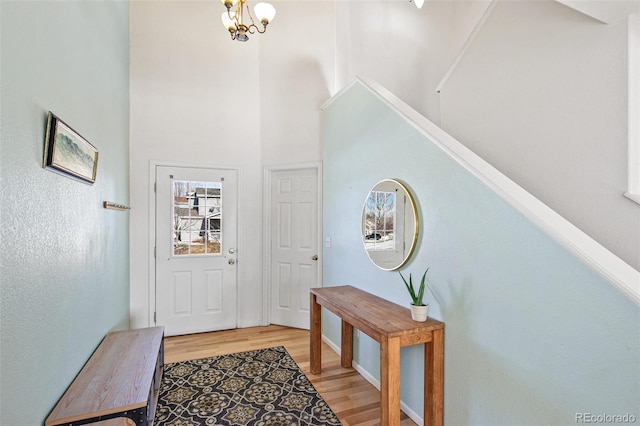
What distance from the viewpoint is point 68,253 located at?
1603 mm

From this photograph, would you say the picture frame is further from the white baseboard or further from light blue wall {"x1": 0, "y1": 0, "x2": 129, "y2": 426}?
the white baseboard

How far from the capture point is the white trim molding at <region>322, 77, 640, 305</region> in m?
1.06

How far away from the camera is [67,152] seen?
61.7 inches

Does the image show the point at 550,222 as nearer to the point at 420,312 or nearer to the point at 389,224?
the point at 420,312

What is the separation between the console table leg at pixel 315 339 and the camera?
2.78m

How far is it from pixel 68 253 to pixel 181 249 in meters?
2.18

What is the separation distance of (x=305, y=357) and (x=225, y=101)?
3080 mm

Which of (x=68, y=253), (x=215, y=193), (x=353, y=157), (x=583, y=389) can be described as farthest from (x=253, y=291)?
(x=583, y=389)

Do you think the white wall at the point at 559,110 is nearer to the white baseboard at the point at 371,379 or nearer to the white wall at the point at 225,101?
the white baseboard at the point at 371,379

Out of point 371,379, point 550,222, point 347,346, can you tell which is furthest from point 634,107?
point 347,346

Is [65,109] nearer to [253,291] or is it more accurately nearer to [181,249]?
[181,249]

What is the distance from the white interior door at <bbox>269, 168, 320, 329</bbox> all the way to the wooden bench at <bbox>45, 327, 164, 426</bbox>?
6.24 feet

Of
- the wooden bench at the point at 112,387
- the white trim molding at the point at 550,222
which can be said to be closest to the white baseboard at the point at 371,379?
the white trim molding at the point at 550,222

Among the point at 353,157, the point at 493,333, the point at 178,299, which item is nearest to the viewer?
the point at 493,333
